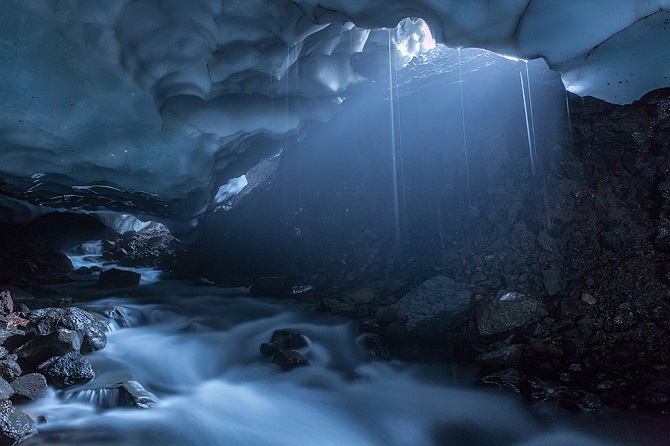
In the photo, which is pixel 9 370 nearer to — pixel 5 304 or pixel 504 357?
pixel 5 304

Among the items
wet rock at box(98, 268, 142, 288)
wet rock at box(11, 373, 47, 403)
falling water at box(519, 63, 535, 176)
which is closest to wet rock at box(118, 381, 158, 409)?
wet rock at box(11, 373, 47, 403)

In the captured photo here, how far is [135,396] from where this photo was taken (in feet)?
11.3

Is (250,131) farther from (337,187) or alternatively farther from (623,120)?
(623,120)

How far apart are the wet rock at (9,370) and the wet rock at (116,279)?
4352mm

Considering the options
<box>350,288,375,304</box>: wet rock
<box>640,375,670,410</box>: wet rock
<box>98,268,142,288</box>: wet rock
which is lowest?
<box>640,375,670,410</box>: wet rock

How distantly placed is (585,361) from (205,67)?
453cm

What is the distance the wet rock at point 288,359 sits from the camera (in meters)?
4.36

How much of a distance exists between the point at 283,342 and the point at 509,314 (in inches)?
96.8

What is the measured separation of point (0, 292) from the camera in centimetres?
488

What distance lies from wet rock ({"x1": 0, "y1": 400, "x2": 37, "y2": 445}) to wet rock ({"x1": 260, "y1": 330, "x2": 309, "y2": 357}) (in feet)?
7.16

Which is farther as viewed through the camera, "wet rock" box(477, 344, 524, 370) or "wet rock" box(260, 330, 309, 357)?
"wet rock" box(260, 330, 309, 357)

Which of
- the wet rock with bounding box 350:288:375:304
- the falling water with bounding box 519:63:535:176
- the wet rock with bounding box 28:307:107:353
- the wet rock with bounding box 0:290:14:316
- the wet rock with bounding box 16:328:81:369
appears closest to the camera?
the wet rock with bounding box 16:328:81:369

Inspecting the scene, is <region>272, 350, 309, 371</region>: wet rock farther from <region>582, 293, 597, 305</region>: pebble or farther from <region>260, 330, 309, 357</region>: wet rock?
<region>582, 293, 597, 305</region>: pebble

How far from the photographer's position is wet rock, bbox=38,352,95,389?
3500mm
